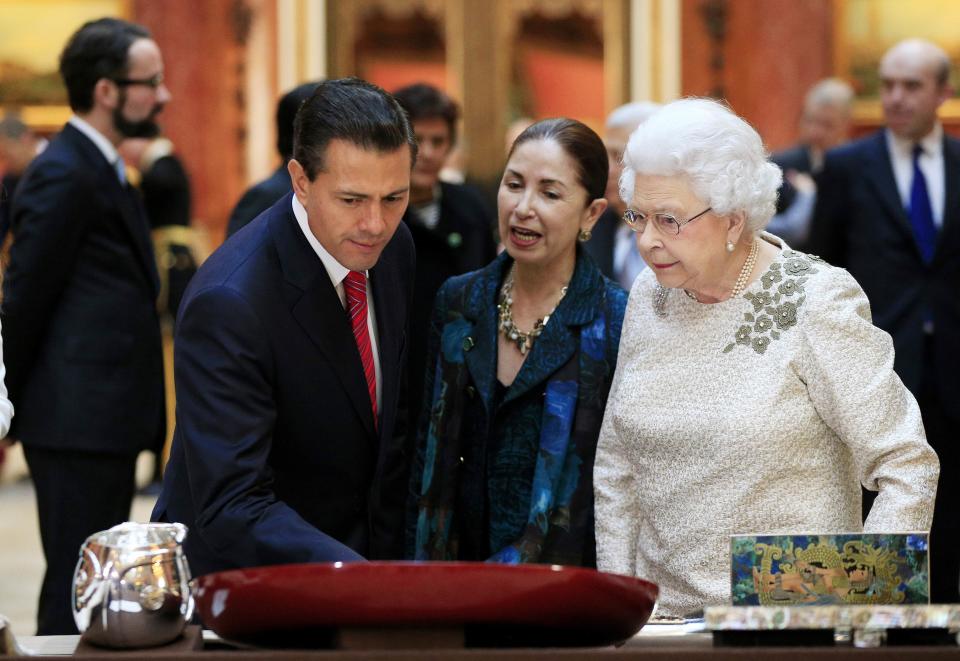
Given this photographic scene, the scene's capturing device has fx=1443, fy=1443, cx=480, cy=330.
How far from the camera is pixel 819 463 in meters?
2.56

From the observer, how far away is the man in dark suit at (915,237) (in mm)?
5047

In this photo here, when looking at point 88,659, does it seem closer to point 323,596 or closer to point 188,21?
point 323,596

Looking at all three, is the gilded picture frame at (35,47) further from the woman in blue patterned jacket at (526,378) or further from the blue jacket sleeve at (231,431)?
the blue jacket sleeve at (231,431)

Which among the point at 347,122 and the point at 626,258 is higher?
the point at 347,122

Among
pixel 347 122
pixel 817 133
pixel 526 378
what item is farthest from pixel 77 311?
pixel 817 133

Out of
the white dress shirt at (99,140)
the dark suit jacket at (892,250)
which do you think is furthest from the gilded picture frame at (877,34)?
the white dress shirt at (99,140)

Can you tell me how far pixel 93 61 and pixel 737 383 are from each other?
8.63ft

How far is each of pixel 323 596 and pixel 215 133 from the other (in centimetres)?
868

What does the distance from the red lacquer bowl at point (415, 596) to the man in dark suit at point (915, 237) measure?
11.4ft

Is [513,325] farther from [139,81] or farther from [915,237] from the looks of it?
[915,237]

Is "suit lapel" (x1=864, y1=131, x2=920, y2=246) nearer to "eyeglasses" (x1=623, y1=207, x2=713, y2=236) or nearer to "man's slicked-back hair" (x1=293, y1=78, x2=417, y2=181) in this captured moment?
"eyeglasses" (x1=623, y1=207, x2=713, y2=236)

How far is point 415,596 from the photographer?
1705 millimetres

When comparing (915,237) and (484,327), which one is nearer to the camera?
(484,327)

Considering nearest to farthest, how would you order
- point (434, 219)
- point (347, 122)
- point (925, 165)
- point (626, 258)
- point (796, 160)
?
point (347, 122) < point (434, 219) < point (626, 258) < point (925, 165) < point (796, 160)
